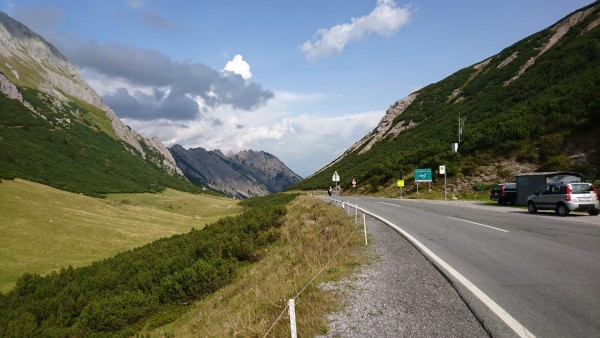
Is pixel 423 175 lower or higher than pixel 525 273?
higher

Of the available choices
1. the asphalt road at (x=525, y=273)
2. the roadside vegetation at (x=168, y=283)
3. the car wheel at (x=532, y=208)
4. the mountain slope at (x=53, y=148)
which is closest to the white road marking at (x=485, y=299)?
the asphalt road at (x=525, y=273)

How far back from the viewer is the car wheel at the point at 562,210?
1874 cm

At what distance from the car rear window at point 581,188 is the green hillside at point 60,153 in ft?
273

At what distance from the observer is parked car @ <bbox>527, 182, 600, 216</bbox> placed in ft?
60.2

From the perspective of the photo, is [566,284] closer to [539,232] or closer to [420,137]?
[539,232]

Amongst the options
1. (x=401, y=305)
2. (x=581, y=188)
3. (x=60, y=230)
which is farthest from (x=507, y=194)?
(x=60, y=230)

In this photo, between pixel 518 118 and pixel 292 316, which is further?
pixel 518 118

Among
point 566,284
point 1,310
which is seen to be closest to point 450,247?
point 566,284

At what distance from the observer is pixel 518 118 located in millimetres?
45000

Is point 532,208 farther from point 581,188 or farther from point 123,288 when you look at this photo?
point 123,288

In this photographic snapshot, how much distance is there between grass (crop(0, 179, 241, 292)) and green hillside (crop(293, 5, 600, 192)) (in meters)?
36.8

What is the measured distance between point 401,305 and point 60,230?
51.6 meters

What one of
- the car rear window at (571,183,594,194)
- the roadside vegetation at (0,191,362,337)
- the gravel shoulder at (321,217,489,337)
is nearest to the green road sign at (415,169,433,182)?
the roadside vegetation at (0,191,362,337)

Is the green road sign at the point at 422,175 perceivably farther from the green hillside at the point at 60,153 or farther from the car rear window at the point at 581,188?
the green hillside at the point at 60,153
